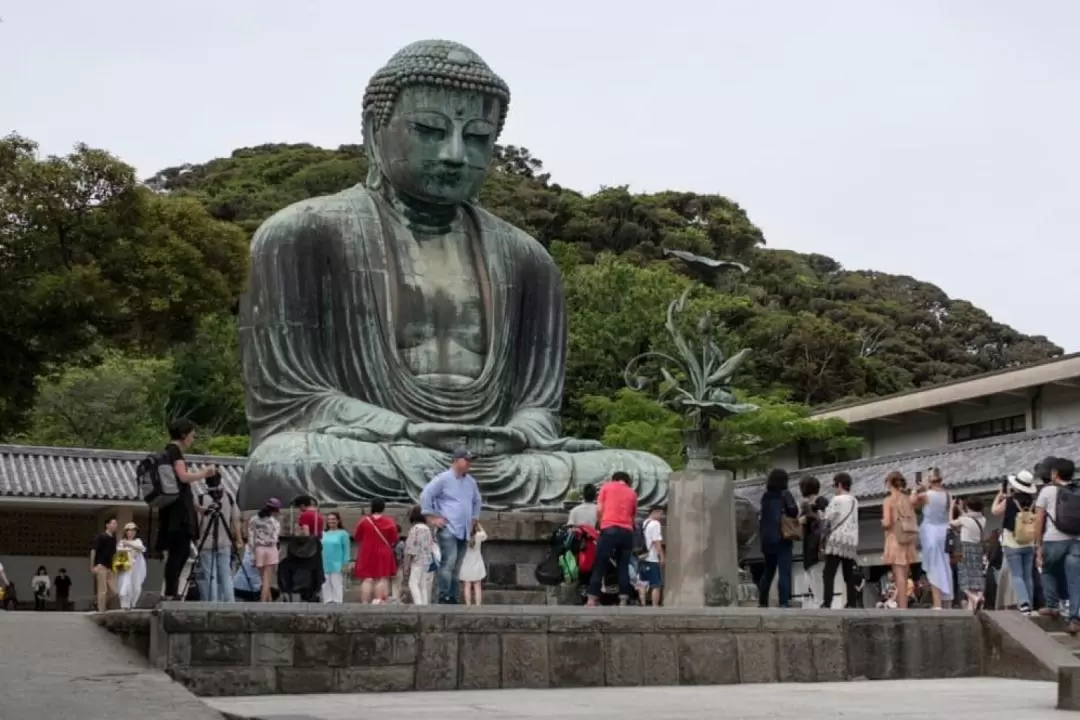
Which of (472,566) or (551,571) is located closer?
(472,566)

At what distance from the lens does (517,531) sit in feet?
46.9

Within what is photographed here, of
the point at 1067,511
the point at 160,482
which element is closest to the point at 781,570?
the point at 1067,511

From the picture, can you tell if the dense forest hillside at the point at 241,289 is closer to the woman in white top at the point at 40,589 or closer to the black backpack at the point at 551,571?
the woman in white top at the point at 40,589

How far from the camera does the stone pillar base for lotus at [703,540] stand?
40.2 ft

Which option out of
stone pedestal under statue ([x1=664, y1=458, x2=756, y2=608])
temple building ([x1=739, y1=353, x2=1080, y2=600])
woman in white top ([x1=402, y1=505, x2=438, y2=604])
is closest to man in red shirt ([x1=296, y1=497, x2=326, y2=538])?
woman in white top ([x1=402, y1=505, x2=438, y2=604])

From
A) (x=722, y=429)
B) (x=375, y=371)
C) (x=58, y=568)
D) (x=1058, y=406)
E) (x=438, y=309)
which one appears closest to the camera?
(x=375, y=371)

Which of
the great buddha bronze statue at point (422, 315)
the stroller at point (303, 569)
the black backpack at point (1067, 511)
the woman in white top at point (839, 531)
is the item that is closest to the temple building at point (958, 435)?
the great buddha bronze statue at point (422, 315)

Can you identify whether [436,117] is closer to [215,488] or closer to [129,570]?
[129,570]

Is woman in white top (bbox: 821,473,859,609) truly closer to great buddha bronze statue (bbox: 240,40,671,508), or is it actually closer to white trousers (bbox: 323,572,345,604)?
great buddha bronze statue (bbox: 240,40,671,508)

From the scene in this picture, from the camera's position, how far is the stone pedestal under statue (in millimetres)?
12250

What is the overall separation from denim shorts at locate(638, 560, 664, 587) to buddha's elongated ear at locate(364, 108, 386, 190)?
505 centimetres

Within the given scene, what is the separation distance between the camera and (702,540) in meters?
12.3

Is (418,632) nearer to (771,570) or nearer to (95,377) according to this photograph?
(771,570)

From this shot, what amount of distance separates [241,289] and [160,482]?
5.21 metres
